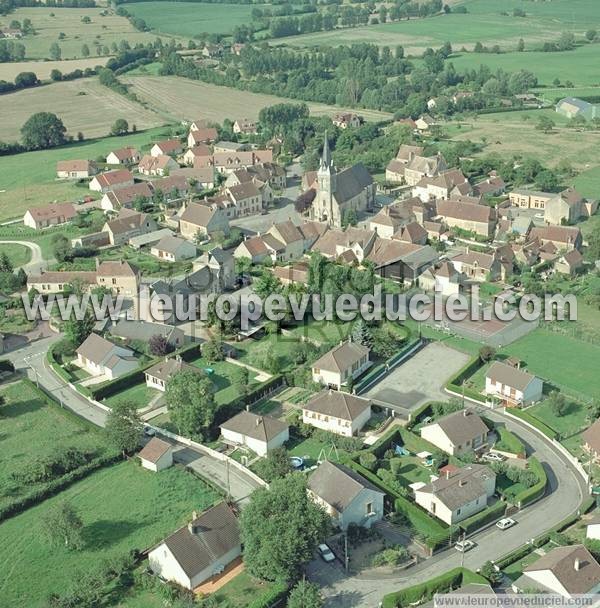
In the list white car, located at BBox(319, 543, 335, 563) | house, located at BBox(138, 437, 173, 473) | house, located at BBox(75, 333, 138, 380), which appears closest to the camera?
white car, located at BBox(319, 543, 335, 563)

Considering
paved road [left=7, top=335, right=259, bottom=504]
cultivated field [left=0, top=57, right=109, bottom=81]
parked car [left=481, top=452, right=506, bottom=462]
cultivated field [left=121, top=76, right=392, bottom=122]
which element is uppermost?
cultivated field [left=0, top=57, right=109, bottom=81]

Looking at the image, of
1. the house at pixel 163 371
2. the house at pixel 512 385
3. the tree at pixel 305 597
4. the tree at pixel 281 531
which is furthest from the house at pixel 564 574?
the house at pixel 163 371

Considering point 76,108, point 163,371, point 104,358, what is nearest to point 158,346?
point 163,371

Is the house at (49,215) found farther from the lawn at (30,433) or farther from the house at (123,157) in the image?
the lawn at (30,433)

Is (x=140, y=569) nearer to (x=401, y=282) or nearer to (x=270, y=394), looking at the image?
(x=270, y=394)

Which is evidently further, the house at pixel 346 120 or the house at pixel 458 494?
the house at pixel 346 120

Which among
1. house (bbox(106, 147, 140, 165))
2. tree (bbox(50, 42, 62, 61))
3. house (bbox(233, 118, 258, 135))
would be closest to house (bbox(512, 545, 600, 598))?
house (bbox(106, 147, 140, 165))

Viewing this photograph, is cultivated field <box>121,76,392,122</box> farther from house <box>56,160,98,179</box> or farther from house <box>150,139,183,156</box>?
house <box>56,160,98,179</box>
